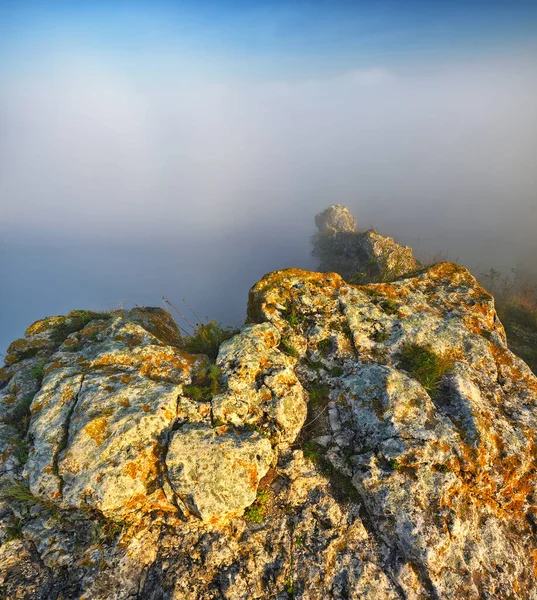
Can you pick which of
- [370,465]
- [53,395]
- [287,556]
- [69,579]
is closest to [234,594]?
[287,556]

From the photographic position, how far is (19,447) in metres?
6.43

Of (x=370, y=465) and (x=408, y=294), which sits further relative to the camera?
(x=408, y=294)

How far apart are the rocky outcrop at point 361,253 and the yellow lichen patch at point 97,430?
10007mm

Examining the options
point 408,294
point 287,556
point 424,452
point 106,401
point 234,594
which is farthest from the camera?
point 408,294

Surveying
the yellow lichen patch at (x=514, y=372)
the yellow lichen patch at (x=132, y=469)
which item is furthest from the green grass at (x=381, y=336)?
the yellow lichen patch at (x=132, y=469)

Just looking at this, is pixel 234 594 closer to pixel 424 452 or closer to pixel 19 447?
pixel 424 452

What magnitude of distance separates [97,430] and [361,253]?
27.4 meters

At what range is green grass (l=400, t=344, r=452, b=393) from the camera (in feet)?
23.3

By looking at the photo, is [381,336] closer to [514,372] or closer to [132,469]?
[514,372]

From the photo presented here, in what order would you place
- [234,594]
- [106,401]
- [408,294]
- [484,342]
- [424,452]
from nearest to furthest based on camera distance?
Answer: [234,594] < [424,452] < [106,401] < [484,342] < [408,294]

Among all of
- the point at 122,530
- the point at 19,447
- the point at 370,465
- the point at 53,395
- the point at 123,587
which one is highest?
the point at 53,395

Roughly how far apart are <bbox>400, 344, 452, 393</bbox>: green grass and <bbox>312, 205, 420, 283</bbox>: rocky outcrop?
15.5 feet

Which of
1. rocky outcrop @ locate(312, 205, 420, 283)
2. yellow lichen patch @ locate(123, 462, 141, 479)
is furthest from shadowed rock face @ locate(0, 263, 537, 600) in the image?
rocky outcrop @ locate(312, 205, 420, 283)

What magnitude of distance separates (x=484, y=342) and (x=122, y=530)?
10.1m
